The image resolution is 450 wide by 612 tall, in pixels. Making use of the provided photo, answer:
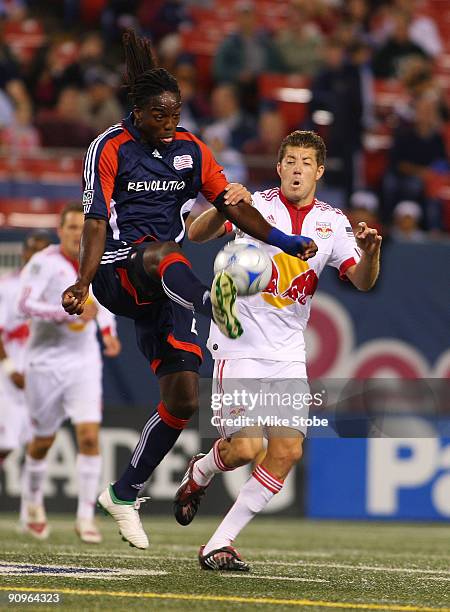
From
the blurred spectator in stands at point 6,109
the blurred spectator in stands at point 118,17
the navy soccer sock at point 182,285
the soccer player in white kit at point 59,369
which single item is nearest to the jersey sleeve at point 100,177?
the navy soccer sock at point 182,285

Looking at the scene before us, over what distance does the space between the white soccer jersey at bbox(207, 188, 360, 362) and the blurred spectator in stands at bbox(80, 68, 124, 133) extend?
22.9 ft

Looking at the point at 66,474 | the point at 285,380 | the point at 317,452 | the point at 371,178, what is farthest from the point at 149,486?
the point at 285,380

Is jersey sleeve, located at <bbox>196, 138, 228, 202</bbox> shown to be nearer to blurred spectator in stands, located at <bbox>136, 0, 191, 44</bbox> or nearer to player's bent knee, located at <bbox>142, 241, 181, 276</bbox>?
player's bent knee, located at <bbox>142, 241, 181, 276</bbox>

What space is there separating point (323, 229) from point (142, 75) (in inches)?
45.6

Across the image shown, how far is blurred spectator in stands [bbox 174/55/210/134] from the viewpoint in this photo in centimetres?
1379

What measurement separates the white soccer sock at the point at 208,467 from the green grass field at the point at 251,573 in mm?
442

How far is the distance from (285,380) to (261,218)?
792mm

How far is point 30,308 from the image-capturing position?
29.4 feet

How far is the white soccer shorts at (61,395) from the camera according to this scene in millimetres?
9204

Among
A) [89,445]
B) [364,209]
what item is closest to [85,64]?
[364,209]

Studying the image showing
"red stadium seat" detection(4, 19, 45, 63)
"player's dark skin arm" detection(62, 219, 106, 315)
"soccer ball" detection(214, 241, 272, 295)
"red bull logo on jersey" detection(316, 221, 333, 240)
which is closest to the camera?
"soccer ball" detection(214, 241, 272, 295)

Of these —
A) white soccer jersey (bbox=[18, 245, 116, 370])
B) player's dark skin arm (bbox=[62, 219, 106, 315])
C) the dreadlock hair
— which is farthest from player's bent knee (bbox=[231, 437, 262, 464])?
white soccer jersey (bbox=[18, 245, 116, 370])

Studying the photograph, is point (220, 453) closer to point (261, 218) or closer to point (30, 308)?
point (261, 218)

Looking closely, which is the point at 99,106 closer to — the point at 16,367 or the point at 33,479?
the point at 16,367
